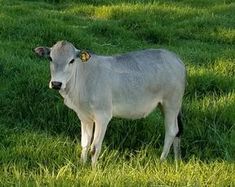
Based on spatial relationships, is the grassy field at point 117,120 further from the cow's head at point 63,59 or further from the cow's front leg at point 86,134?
the cow's head at point 63,59

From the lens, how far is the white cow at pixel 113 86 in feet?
16.4

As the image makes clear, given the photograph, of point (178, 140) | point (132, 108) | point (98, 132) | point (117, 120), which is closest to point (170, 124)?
point (178, 140)

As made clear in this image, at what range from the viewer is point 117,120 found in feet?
19.9

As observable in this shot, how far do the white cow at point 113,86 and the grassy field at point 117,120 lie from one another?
252mm

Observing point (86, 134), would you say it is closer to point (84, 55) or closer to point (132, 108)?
point (132, 108)

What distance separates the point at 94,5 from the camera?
42.8 feet

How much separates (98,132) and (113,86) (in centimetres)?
45

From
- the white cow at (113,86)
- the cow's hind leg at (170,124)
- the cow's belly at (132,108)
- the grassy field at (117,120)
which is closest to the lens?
the grassy field at (117,120)

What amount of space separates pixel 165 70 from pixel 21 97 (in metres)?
1.94

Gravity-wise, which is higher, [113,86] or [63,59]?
[63,59]

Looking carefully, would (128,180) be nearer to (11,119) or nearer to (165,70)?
(165,70)

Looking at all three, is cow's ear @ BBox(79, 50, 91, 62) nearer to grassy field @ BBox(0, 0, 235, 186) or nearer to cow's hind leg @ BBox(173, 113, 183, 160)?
grassy field @ BBox(0, 0, 235, 186)

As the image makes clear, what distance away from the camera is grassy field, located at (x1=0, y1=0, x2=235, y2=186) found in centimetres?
458

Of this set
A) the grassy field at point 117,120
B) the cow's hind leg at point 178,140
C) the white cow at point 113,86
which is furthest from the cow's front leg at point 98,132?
the cow's hind leg at point 178,140
